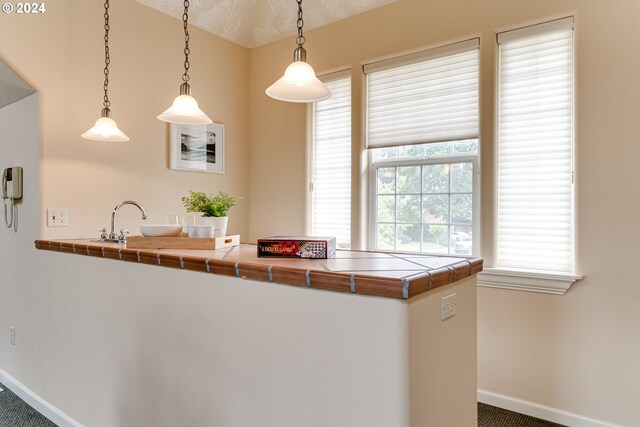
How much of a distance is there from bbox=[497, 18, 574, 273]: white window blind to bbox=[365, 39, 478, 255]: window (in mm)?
193

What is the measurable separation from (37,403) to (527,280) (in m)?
3.14

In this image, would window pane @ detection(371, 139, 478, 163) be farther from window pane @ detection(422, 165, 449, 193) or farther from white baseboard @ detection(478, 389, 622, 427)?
white baseboard @ detection(478, 389, 622, 427)

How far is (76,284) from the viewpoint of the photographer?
2340 mm

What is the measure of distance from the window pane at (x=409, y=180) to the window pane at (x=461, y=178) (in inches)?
9.7

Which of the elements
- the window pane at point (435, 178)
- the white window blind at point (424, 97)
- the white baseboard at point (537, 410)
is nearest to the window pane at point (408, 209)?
the window pane at point (435, 178)

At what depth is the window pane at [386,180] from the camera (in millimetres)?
3152

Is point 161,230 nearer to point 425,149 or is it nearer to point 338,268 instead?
point 338,268

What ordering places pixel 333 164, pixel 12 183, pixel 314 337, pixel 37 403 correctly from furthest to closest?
pixel 333 164, pixel 12 183, pixel 37 403, pixel 314 337

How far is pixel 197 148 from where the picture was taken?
354 centimetres

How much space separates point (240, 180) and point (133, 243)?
1857 millimetres

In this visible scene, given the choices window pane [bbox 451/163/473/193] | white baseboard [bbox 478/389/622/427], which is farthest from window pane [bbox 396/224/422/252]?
white baseboard [bbox 478/389/622/427]

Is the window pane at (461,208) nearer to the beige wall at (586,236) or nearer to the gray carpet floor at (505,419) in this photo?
the beige wall at (586,236)

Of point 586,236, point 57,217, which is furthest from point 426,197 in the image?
point 57,217

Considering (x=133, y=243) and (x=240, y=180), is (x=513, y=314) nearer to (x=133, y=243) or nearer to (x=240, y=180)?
(x=133, y=243)
